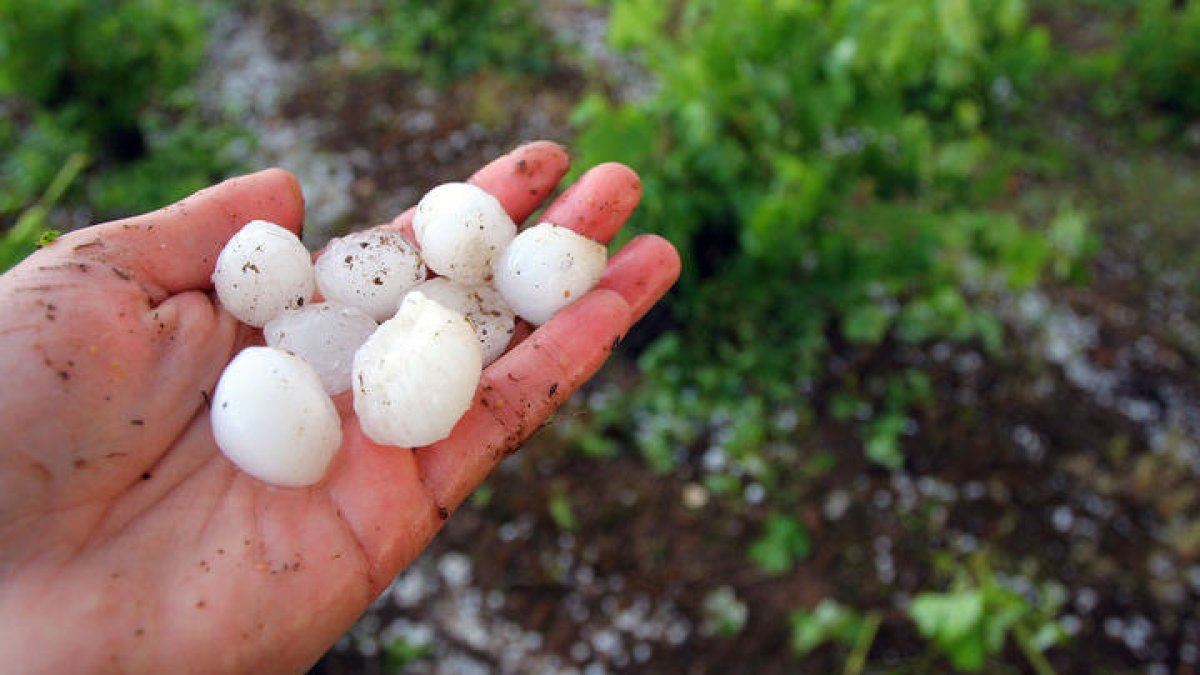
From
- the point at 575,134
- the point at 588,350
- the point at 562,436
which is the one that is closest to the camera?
the point at 588,350

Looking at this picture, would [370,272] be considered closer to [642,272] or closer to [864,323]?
[642,272]

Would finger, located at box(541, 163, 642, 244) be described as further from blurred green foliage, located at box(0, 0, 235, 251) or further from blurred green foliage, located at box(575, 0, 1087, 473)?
blurred green foliage, located at box(0, 0, 235, 251)

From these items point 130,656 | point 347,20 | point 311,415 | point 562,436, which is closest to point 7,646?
point 130,656

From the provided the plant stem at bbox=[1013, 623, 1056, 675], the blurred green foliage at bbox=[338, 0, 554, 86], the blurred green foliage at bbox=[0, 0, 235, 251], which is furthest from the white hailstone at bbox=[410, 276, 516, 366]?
the blurred green foliage at bbox=[338, 0, 554, 86]

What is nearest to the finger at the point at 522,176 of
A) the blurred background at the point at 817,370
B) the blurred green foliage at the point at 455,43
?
the blurred background at the point at 817,370

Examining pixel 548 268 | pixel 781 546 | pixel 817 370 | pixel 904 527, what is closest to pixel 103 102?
pixel 548 268

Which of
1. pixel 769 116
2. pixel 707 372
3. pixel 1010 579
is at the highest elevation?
pixel 769 116

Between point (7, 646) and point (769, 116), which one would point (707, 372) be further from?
point (7, 646)
